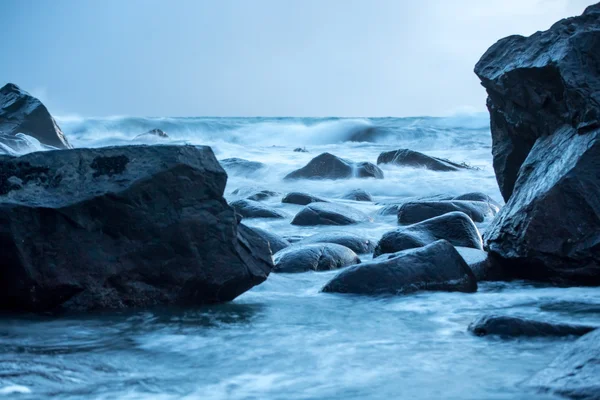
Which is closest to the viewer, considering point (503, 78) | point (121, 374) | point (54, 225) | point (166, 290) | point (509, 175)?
point (121, 374)

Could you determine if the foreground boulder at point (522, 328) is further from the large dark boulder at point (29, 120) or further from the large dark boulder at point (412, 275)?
the large dark boulder at point (29, 120)

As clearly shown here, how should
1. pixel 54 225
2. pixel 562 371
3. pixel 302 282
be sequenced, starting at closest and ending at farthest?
pixel 562 371 < pixel 54 225 < pixel 302 282

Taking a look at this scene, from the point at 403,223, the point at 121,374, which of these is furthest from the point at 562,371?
the point at 403,223

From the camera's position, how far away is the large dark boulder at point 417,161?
1305 centimetres

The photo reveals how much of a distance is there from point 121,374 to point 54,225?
1060 mm

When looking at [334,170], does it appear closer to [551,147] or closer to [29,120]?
[29,120]

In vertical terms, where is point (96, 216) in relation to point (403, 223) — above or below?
above

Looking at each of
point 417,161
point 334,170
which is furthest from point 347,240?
point 417,161

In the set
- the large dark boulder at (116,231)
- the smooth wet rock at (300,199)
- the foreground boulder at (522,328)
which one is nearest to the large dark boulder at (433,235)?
the large dark boulder at (116,231)

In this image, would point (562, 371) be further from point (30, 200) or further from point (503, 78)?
point (503, 78)

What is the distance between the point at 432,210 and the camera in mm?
7094

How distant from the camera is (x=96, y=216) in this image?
349 centimetres

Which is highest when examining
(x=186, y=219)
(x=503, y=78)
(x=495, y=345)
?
(x=503, y=78)

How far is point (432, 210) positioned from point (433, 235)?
1.93 meters
